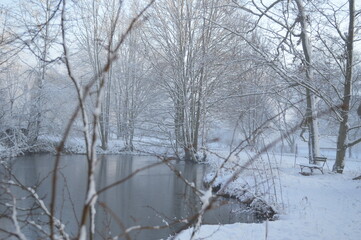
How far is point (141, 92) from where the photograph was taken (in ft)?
81.1

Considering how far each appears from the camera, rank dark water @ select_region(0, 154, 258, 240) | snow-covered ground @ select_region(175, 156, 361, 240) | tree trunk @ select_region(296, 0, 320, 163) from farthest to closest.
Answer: tree trunk @ select_region(296, 0, 320, 163) < dark water @ select_region(0, 154, 258, 240) < snow-covered ground @ select_region(175, 156, 361, 240)

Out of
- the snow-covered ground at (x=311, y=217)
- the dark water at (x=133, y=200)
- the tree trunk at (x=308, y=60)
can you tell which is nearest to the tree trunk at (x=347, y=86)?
the tree trunk at (x=308, y=60)

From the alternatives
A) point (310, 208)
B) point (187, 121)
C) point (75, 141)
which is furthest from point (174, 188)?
point (75, 141)

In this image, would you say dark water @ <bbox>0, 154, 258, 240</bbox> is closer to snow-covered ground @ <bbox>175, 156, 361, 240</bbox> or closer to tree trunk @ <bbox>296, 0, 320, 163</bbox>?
snow-covered ground @ <bbox>175, 156, 361, 240</bbox>

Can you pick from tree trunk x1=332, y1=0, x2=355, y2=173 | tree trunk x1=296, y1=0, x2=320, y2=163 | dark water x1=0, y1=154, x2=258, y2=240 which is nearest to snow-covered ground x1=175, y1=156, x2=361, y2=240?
dark water x1=0, y1=154, x2=258, y2=240

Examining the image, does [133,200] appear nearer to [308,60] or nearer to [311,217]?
[311,217]

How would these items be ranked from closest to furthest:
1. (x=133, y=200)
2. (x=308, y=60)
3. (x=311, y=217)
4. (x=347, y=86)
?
(x=311, y=217), (x=133, y=200), (x=347, y=86), (x=308, y=60)

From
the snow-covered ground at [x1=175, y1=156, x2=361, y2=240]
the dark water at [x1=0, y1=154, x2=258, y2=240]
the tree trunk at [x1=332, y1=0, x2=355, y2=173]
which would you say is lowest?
the dark water at [x1=0, y1=154, x2=258, y2=240]

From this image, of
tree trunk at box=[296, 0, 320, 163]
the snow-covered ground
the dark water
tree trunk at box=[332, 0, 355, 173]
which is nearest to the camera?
the snow-covered ground

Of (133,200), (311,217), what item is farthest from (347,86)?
(133,200)

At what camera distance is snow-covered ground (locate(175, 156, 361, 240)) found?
505cm

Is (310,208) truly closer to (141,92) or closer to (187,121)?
(187,121)

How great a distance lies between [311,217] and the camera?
6102 millimetres

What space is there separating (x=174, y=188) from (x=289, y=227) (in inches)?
221
